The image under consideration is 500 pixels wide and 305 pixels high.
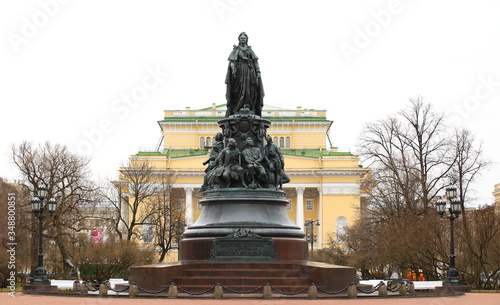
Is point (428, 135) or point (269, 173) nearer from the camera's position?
point (269, 173)

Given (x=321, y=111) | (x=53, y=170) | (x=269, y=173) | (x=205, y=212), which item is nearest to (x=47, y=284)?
(x=205, y=212)

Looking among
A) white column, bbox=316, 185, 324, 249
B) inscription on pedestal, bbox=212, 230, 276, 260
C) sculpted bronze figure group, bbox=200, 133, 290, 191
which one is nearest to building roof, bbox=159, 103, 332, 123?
white column, bbox=316, 185, 324, 249

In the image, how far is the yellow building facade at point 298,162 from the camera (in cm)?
9794

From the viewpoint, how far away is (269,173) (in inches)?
1077

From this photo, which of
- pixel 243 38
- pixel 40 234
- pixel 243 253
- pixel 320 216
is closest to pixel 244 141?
pixel 243 38

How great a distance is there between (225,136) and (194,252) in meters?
4.24

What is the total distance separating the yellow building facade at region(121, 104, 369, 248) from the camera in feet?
321

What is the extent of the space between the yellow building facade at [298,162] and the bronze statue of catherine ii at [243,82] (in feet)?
213

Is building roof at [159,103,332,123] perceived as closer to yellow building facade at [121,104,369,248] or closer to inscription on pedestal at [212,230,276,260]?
yellow building facade at [121,104,369,248]

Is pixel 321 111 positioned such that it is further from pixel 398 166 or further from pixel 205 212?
pixel 205 212

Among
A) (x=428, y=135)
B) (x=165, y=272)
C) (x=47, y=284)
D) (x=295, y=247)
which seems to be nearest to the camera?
(x=165, y=272)

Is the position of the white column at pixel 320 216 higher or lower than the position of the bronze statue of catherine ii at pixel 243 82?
lower

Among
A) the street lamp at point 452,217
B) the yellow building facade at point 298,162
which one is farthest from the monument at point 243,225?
the yellow building facade at point 298,162

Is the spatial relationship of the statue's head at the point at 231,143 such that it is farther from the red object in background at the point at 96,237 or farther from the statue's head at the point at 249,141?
the red object in background at the point at 96,237
